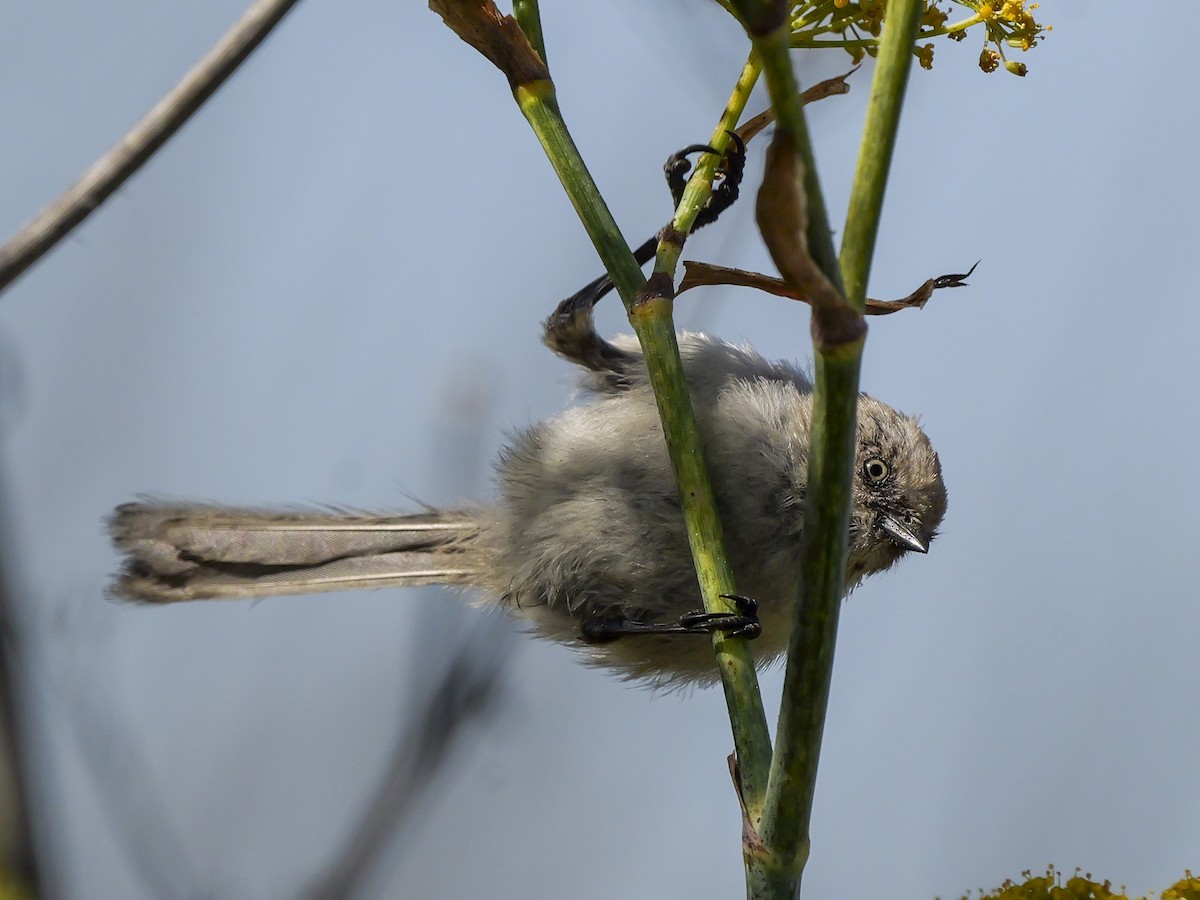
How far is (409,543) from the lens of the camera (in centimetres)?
297

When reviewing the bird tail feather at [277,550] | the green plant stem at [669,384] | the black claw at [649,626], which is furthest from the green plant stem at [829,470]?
the bird tail feather at [277,550]

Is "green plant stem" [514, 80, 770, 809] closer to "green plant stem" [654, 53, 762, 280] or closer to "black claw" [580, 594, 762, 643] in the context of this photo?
"green plant stem" [654, 53, 762, 280]

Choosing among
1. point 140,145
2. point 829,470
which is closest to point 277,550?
point 140,145

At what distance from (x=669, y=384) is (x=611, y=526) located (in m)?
1.08

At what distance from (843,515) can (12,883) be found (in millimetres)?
1032

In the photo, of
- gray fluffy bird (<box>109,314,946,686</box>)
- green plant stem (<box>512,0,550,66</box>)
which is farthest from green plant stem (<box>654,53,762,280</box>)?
gray fluffy bird (<box>109,314,946,686</box>)

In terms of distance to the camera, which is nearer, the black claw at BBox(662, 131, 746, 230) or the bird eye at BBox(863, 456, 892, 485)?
the black claw at BBox(662, 131, 746, 230)

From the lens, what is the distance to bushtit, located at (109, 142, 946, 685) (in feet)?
8.13

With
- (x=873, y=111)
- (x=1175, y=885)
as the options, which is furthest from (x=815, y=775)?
(x=1175, y=885)

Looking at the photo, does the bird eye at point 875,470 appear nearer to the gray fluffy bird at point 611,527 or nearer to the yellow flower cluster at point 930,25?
the gray fluffy bird at point 611,527

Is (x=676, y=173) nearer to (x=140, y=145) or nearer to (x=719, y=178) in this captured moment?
(x=719, y=178)

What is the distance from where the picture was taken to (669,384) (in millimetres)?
1491

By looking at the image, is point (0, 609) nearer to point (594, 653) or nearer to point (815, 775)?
point (815, 775)

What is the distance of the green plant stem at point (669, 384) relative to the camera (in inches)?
58.8
